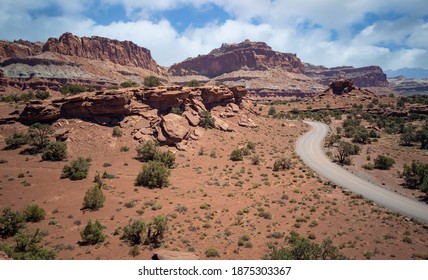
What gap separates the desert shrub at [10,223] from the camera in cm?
1662

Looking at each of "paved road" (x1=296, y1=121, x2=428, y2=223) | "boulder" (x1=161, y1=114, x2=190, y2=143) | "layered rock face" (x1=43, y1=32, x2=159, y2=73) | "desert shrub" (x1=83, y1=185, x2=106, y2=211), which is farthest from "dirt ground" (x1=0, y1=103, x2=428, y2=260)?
"layered rock face" (x1=43, y1=32, x2=159, y2=73)

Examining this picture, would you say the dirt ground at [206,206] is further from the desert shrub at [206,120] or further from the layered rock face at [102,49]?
the layered rock face at [102,49]

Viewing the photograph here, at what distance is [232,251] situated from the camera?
15.9 metres

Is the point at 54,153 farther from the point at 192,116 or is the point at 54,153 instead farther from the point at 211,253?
the point at 211,253

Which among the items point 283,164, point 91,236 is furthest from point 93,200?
point 283,164

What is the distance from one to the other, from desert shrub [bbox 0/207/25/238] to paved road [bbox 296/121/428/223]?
29.7m

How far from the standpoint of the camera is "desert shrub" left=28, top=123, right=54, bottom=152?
34.2m

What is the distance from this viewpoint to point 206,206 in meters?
22.5

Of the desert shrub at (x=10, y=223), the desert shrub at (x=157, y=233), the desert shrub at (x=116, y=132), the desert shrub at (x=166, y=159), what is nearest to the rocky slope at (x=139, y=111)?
the desert shrub at (x=116, y=132)

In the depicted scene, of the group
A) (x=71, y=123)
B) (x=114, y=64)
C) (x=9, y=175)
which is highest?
(x=114, y=64)

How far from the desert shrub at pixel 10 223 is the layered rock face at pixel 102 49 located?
14071 centimetres

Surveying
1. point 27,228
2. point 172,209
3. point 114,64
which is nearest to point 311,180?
point 172,209
